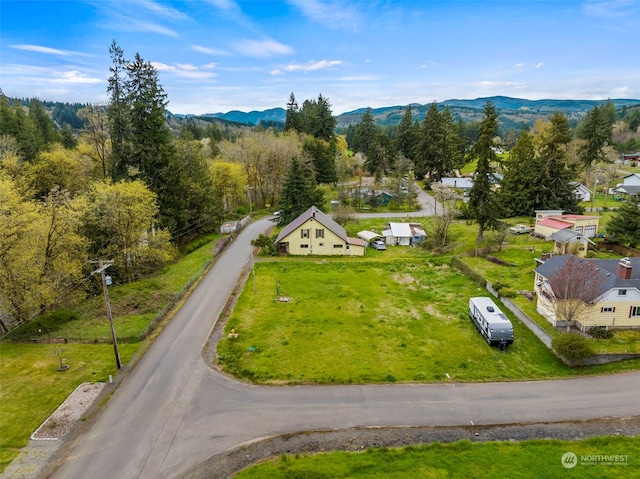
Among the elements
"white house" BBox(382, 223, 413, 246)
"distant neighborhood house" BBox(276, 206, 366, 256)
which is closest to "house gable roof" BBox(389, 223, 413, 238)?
"white house" BBox(382, 223, 413, 246)

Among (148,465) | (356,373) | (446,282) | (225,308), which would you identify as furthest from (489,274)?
(148,465)

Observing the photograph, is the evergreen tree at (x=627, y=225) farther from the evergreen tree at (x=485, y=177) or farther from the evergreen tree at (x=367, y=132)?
the evergreen tree at (x=367, y=132)

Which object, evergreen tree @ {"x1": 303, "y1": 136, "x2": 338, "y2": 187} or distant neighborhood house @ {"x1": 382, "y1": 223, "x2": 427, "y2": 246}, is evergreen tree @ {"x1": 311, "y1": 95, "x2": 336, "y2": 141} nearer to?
evergreen tree @ {"x1": 303, "y1": 136, "x2": 338, "y2": 187}

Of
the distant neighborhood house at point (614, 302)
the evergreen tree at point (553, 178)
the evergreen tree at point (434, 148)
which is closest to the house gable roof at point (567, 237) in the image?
the distant neighborhood house at point (614, 302)

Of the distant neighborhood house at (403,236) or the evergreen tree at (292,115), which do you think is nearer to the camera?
the distant neighborhood house at (403,236)

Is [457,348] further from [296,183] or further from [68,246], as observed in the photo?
[296,183]
